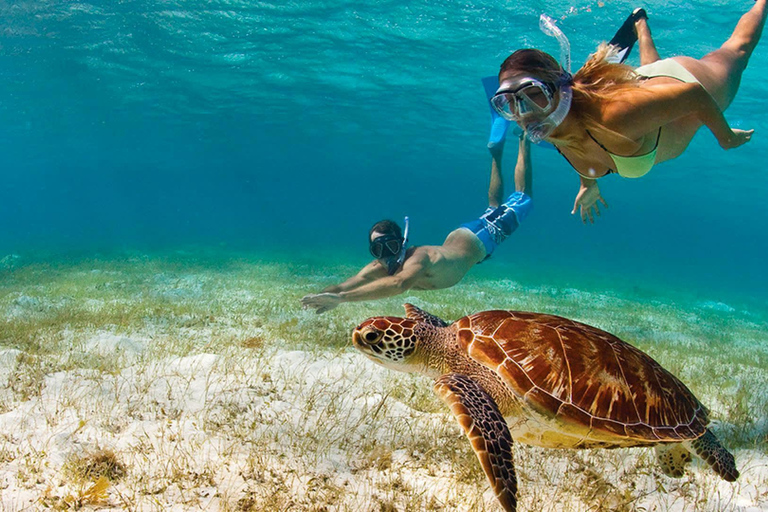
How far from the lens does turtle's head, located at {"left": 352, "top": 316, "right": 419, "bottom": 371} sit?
3223 millimetres

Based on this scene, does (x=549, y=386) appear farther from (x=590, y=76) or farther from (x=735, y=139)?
(x=735, y=139)

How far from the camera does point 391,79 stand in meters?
25.4

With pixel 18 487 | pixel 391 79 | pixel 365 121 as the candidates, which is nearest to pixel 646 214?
pixel 365 121

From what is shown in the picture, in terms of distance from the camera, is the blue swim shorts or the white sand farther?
the blue swim shorts

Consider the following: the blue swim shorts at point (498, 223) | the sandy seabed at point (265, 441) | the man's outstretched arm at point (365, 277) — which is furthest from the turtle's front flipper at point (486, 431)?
the blue swim shorts at point (498, 223)

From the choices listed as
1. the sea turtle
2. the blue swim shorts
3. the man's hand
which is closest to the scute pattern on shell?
the sea turtle

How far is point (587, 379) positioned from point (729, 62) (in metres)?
3.72

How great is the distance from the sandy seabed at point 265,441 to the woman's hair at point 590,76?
267 cm

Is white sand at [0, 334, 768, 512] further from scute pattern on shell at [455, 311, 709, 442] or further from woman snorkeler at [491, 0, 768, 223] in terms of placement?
woman snorkeler at [491, 0, 768, 223]

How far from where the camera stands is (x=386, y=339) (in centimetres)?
327

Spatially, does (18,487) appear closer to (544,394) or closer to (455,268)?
(544,394)

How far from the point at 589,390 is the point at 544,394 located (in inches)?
12.4

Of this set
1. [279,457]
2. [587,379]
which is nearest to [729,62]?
[587,379]

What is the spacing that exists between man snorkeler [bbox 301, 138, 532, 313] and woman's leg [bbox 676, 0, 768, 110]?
4.55 m
